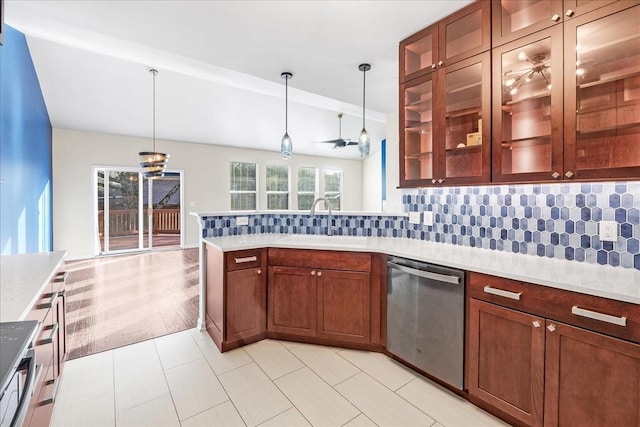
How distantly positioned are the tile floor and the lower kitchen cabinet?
0.28 meters

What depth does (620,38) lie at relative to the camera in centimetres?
152

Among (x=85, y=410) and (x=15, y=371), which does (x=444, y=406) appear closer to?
(x=15, y=371)

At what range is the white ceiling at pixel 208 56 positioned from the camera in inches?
82.0

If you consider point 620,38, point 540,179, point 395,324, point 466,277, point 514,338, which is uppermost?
point 620,38

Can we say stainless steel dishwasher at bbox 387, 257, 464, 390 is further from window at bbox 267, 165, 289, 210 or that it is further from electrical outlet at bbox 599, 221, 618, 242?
window at bbox 267, 165, 289, 210

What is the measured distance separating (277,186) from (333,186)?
2168mm

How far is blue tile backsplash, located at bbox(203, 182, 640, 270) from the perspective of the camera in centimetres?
170

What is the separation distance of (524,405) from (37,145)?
249 inches

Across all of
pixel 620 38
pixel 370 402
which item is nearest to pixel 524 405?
pixel 370 402

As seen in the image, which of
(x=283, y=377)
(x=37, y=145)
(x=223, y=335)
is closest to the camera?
(x=283, y=377)

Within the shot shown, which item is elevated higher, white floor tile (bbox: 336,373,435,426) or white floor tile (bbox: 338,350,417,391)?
white floor tile (bbox: 338,350,417,391)

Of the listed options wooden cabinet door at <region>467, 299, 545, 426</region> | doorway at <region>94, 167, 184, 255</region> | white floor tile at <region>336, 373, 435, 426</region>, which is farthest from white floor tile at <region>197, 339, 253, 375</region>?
doorway at <region>94, 167, 184, 255</region>

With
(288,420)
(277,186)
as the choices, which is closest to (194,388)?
(288,420)

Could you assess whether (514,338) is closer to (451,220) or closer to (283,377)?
(451,220)
